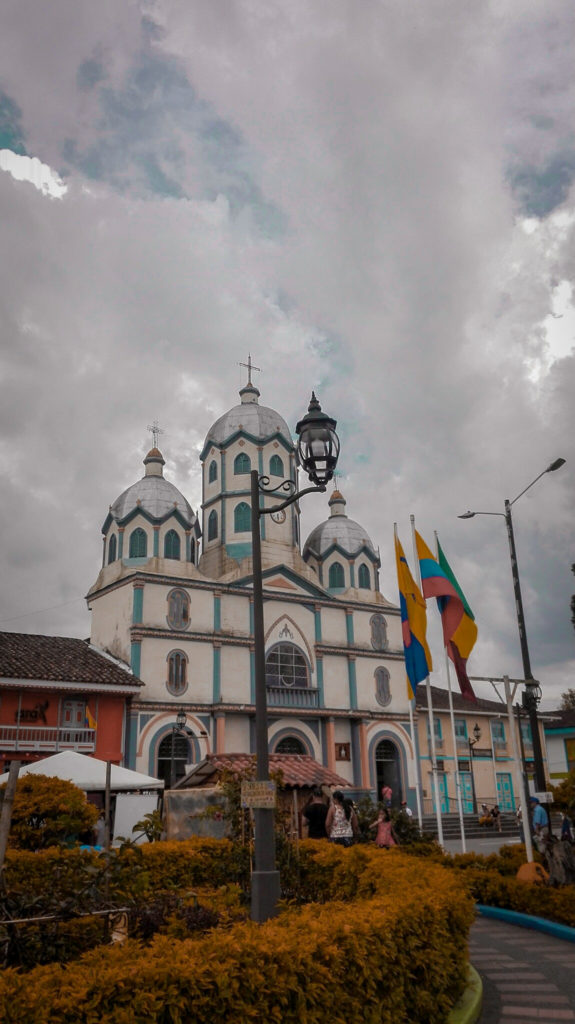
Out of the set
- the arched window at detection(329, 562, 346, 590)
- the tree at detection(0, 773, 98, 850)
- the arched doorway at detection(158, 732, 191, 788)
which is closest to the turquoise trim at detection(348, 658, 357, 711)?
the arched window at detection(329, 562, 346, 590)

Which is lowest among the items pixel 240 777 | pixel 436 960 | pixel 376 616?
pixel 436 960

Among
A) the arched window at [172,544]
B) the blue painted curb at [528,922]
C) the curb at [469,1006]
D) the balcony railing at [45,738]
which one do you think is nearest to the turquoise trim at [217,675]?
the arched window at [172,544]

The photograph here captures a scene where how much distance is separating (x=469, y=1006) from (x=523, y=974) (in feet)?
7.30

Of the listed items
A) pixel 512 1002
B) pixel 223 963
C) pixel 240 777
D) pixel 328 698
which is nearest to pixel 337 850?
pixel 240 777

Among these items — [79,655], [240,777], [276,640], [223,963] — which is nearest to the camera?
[223,963]

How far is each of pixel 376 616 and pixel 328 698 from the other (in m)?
5.10

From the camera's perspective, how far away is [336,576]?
1603 inches

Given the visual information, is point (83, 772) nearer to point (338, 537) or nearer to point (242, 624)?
point (242, 624)

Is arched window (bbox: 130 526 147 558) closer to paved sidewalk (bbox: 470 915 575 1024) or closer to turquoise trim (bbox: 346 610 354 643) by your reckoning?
turquoise trim (bbox: 346 610 354 643)

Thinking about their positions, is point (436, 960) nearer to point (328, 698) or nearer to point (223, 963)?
point (223, 963)

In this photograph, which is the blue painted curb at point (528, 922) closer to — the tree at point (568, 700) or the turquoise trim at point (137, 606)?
the turquoise trim at point (137, 606)

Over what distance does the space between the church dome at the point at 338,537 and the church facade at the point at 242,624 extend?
0.26ft

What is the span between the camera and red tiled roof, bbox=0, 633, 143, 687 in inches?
1138

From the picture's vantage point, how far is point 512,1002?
8.00m
